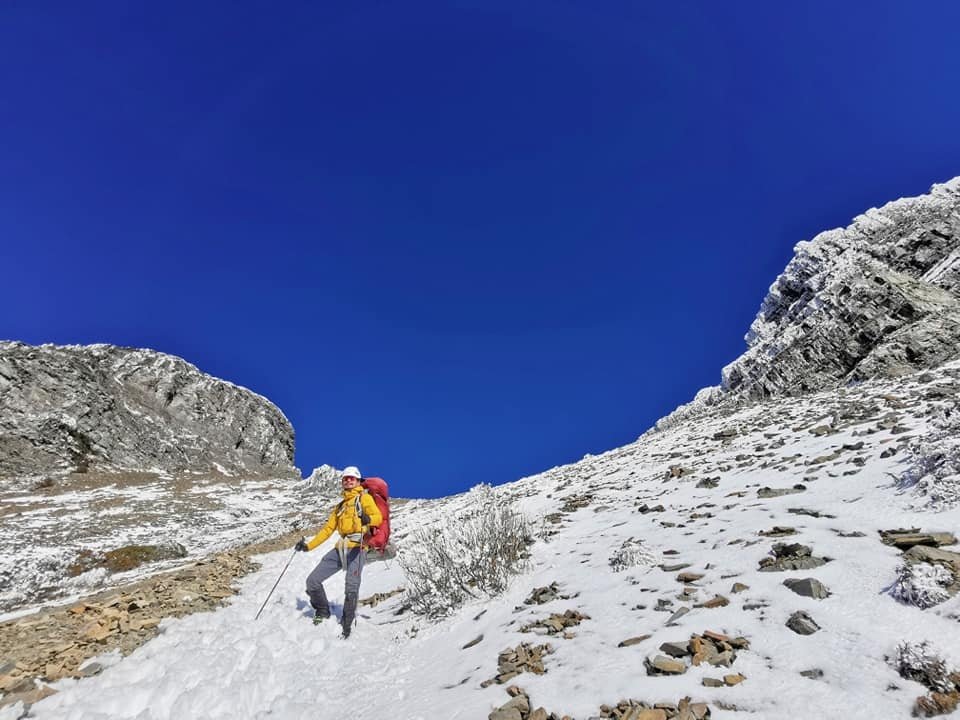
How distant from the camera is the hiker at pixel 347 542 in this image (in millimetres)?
8438

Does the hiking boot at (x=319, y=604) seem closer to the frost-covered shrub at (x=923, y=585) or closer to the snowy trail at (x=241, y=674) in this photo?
the snowy trail at (x=241, y=674)

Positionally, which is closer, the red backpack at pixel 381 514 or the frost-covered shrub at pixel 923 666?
the frost-covered shrub at pixel 923 666

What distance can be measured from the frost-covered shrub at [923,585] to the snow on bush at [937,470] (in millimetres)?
2058

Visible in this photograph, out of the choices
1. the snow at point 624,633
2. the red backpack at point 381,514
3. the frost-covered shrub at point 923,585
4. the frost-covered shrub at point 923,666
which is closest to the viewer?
the frost-covered shrub at point 923,666

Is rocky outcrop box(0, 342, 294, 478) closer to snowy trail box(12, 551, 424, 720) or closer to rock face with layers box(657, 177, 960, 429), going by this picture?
snowy trail box(12, 551, 424, 720)

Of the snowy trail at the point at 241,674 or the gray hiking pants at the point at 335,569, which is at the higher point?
the gray hiking pants at the point at 335,569

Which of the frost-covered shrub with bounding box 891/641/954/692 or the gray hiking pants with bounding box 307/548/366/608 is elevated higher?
the gray hiking pants with bounding box 307/548/366/608

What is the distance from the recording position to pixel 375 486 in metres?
9.01

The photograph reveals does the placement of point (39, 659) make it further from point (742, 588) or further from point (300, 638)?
point (742, 588)

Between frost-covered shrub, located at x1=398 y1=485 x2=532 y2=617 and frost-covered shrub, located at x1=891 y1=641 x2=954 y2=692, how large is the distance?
5.14 meters

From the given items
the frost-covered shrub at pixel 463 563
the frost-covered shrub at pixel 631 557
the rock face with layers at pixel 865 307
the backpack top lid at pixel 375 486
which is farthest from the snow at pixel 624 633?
the rock face with layers at pixel 865 307

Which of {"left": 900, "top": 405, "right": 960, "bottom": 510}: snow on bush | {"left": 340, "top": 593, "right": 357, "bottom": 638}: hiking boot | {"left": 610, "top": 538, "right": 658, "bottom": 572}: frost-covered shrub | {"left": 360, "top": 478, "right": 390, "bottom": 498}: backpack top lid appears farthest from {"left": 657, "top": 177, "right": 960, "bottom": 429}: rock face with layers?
{"left": 340, "top": 593, "right": 357, "bottom": 638}: hiking boot

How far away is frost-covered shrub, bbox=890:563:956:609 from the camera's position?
426 centimetres

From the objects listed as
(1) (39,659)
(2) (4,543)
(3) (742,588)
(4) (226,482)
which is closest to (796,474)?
(3) (742,588)
